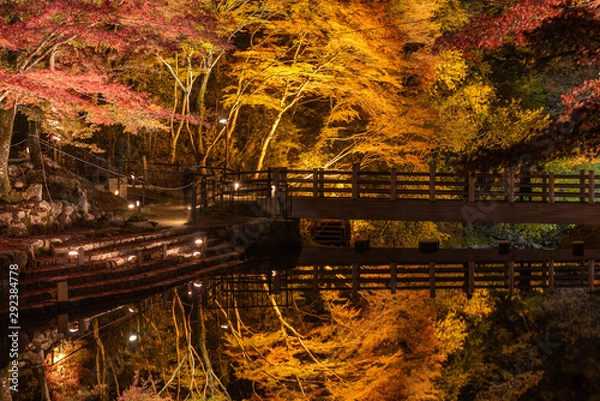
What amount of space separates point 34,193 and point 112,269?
312cm

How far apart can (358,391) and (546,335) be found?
3.86m

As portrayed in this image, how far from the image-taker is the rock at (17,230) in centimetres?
1278

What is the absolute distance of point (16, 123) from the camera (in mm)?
22516

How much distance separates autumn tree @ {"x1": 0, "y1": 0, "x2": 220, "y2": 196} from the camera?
457 inches

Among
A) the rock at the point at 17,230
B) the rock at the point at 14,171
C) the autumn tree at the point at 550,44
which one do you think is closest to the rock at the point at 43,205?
the rock at the point at 17,230

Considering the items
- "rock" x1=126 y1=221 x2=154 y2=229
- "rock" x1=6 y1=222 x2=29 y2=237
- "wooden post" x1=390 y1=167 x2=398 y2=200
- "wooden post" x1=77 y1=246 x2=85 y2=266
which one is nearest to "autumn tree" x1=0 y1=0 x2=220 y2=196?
"rock" x1=6 y1=222 x2=29 y2=237

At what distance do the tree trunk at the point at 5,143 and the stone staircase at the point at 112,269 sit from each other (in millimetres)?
1845

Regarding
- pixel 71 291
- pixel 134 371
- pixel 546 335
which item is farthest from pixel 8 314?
pixel 546 335

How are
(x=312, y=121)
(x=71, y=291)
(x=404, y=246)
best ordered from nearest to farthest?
(x=71, y=291)
(x=404, y=246)
(x=312, y=121)

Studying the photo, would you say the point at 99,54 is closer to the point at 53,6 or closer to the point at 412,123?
the point at 53,6

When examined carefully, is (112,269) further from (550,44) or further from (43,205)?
(550,44)

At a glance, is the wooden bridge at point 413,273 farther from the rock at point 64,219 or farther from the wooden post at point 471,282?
the rock at point 64,219

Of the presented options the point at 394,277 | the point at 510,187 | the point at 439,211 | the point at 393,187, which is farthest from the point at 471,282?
the point at 510,187

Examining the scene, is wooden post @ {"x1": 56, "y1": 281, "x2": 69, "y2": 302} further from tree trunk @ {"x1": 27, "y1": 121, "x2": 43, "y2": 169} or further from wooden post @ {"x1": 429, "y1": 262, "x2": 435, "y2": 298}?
wooden post @ {"x1": 429, "y1": 262, "x2": 435, "y2": 298}
